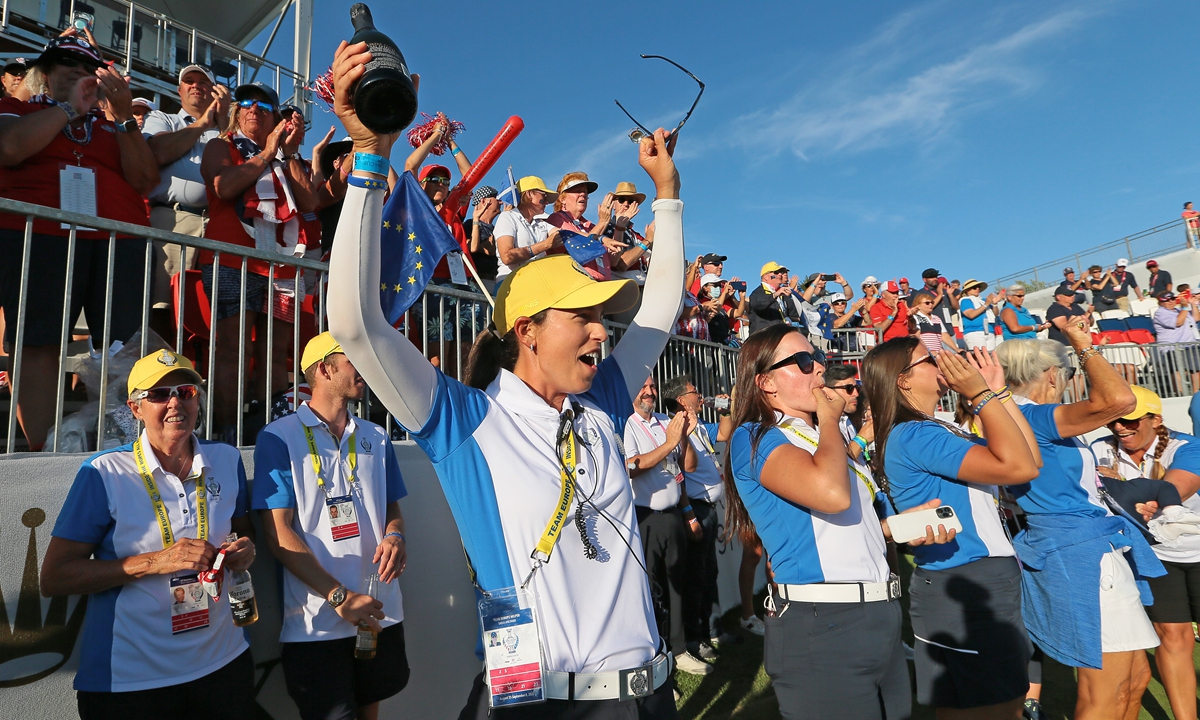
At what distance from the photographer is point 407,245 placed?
2.41 metres

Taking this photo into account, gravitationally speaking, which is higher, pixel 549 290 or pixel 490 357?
pixel 549 290

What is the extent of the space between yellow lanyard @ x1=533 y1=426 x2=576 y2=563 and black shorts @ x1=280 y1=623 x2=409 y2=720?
7.28 ft

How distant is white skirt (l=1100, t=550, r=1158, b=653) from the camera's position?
342 centimetres

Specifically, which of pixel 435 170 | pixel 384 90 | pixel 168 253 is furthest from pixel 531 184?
pixel 384 90

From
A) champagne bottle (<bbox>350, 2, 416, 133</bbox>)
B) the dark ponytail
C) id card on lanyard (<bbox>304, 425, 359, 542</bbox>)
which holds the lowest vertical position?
id card on lanyard (<bbox>304, 425, 359, 542</bbox>)

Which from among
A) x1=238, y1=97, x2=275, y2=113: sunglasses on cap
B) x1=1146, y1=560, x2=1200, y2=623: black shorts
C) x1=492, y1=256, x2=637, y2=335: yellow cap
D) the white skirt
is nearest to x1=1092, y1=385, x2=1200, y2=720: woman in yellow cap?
x1=1146, y1=560, x2=1200, y2=623: black shorts

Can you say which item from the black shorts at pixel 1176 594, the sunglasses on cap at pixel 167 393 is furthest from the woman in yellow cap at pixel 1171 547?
the sunglasses on cap at pixel 167 393

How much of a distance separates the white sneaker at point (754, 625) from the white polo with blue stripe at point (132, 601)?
5068 millimetres

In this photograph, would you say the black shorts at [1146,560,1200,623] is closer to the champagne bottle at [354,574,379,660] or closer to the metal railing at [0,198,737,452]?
the champagne bottle at [354,574,379,660]

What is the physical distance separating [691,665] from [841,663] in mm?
3468

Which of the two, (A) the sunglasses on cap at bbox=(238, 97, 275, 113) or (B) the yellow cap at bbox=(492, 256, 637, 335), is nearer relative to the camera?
(B) the yellow cap at bbox=(492, 256, 637, 335)

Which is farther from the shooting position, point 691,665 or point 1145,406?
point 691,665

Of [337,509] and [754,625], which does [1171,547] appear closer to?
[754,625]

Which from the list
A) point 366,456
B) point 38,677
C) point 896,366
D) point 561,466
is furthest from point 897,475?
point 38,677
